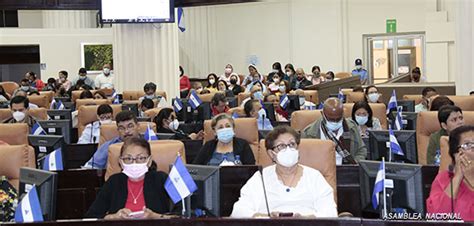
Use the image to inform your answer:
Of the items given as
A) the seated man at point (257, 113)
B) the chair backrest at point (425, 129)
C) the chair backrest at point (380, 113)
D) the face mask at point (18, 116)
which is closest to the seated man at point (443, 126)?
the chair backrest at point (425, 129)

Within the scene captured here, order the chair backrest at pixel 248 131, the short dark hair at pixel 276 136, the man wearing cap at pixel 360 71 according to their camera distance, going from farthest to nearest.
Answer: the man wearing cap at pixel 360 71 < the chair backrest at pixel 248 131 < the short dark hair at pixel 276 136

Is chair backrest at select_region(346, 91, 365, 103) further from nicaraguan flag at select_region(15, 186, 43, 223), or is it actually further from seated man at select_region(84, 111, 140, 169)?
nicaraguan flag at select_region(15, 186, 43, 223)

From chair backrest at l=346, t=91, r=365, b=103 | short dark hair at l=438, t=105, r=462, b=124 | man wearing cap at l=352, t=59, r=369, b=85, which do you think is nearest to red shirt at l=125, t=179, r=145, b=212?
short dark hair at l=438, t=105, r=462, b=124

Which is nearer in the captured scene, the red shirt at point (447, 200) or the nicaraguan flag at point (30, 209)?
the nicaraguan flag at point (30, 209)

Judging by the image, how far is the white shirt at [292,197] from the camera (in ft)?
18.0

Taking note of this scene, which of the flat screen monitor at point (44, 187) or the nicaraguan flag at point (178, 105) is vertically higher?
the nicaraguan flag at point (178, 105)

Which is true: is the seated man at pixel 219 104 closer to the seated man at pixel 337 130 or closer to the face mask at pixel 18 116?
the face mask at pixel 18 116

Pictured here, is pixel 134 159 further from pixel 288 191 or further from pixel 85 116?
pixel 85 116

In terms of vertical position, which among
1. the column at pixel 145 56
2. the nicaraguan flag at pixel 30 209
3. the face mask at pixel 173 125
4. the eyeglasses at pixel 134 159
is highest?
the column at pixel 145 56

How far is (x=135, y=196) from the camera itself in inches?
235

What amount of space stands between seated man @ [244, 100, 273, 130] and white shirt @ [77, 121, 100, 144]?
6.17 ft

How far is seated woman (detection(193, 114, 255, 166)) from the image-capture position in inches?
312

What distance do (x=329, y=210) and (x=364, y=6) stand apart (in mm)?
21685

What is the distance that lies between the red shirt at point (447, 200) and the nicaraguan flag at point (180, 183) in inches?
55.7
